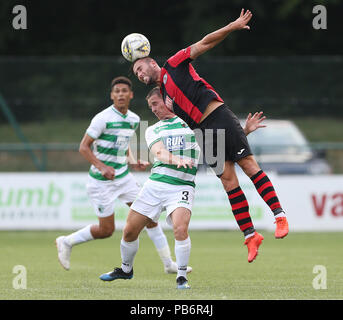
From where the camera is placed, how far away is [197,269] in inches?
420

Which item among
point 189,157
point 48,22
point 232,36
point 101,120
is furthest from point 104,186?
point 48,22

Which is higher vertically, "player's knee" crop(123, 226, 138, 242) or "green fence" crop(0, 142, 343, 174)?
"green fence" crop(0, 142, 343, 174)

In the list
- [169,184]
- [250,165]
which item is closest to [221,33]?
[250,165]

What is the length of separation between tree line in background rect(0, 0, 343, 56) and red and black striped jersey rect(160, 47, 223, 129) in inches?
718

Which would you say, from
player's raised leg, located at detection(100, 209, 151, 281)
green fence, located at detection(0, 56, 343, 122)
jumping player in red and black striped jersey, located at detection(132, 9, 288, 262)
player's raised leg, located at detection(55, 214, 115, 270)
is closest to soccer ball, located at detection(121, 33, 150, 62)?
jumping player in red and black striped jersey, located at detection(132, 9, 288, 262)

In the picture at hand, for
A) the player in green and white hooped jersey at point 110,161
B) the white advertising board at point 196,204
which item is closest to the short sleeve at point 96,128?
the player in green and white hooped jersey at point 110,161

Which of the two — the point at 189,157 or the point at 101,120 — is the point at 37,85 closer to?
the point at 101,120

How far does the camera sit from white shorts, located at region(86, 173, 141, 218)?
10.9 metres

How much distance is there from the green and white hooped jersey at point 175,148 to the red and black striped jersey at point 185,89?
18.6 inches

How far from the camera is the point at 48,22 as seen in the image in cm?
2881

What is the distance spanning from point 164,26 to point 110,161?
59.5ft

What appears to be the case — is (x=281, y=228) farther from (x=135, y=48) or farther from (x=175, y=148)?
(x=135, y=48)

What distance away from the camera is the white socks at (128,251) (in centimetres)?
889

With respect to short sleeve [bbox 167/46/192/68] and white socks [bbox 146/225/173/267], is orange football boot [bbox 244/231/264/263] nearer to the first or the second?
short sleeve [bbox 167/46/192/68]
